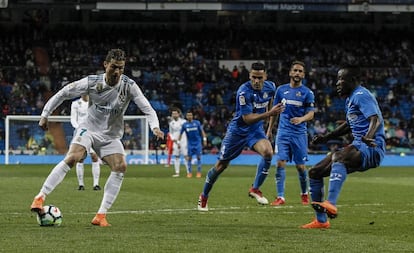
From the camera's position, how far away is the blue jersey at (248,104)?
14906 millimetres

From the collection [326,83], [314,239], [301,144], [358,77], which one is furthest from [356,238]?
[326,83]

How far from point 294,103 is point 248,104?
2.28 m

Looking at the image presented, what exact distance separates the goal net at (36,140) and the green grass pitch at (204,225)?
19.7 metres

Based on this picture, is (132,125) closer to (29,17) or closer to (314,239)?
(29,17)

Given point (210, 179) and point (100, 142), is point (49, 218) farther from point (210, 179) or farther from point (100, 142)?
point (210, 179)

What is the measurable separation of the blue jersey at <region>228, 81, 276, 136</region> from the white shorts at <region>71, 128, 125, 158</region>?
10.9ft

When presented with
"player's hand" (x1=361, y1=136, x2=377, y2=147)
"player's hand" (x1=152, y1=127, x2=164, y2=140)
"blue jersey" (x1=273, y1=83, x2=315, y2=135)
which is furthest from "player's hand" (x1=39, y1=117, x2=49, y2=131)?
"blue jersey" (x1=273, y1=83, x2=315, y2=135)

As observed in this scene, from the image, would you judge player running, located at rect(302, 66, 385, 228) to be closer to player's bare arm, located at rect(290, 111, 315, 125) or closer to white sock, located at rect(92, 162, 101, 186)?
player's bare arm, located at rect(290, 111, 315, 125)

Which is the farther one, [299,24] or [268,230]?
[299,24]

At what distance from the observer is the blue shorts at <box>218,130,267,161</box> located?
14888 mm

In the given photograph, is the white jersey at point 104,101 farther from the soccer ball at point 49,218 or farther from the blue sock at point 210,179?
the blue sock at point 210,179

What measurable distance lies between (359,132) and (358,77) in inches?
28.7

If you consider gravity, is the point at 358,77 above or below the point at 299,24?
below

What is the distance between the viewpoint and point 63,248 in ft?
29.7
